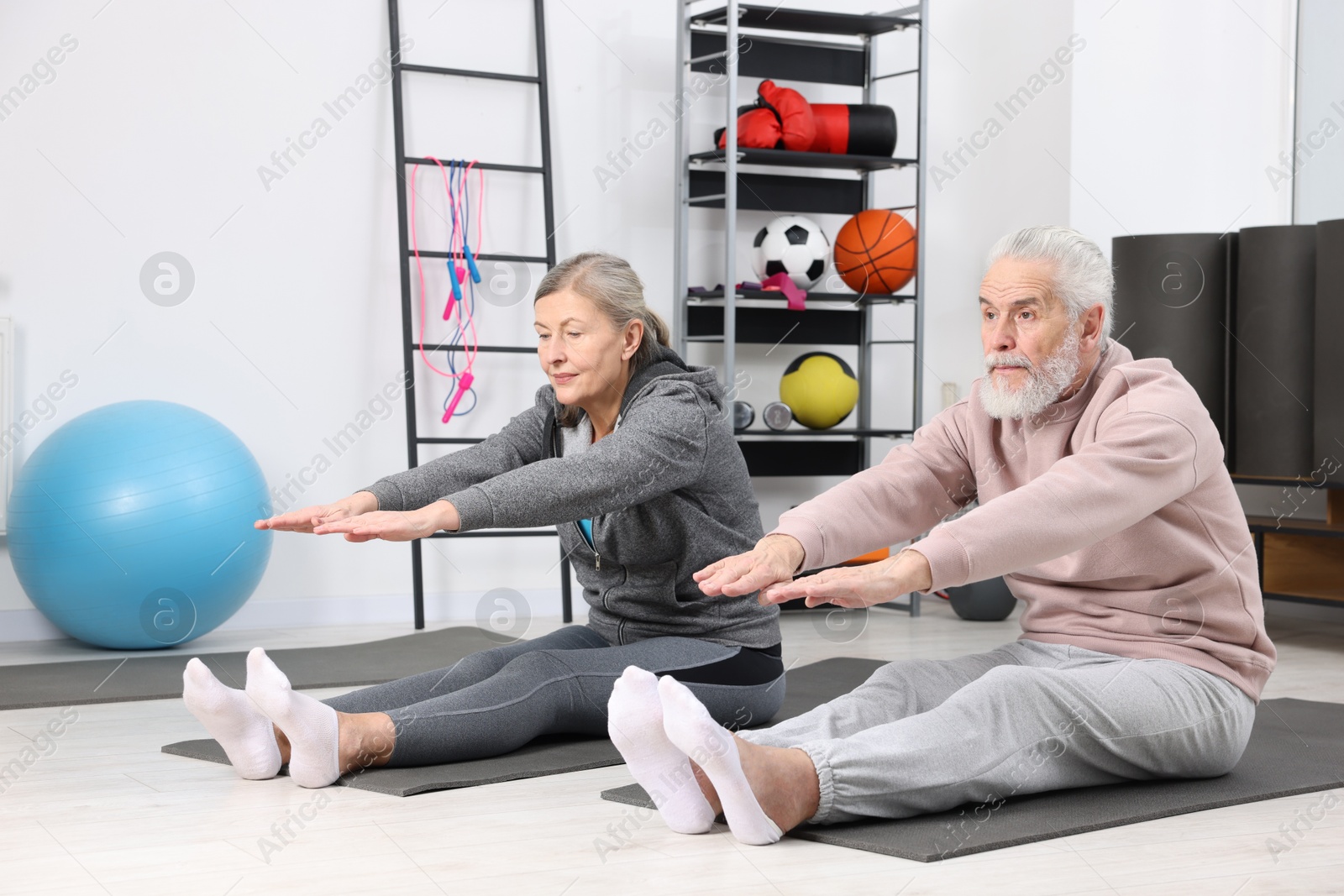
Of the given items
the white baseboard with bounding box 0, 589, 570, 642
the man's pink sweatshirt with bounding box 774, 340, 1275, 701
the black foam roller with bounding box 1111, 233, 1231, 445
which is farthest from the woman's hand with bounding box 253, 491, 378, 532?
the black foam roller with bounding box 1111, 233, 1231, 445

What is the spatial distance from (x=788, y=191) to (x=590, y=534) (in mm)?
2700

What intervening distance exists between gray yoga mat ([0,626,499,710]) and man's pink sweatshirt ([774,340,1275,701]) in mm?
1583

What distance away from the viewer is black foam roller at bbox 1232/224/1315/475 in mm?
3979

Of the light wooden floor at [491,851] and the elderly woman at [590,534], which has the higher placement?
the elderly woman at [590,534]

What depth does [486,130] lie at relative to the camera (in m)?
4.55

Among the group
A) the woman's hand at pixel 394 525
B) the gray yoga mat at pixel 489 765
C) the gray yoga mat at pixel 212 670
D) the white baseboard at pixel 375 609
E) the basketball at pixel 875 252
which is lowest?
the white baseboard at pixel 375 609

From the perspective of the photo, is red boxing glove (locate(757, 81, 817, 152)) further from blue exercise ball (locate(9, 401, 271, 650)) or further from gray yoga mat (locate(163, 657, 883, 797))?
gray yoga mat (locate(163, 657, 883, 797))

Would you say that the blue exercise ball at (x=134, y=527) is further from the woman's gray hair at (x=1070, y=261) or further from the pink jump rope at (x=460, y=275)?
the woman's gray hair at (x=1070, y=261)

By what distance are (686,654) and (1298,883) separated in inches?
39.7

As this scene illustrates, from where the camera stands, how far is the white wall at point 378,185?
4.01 meters

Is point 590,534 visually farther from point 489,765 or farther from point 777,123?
point 777,123

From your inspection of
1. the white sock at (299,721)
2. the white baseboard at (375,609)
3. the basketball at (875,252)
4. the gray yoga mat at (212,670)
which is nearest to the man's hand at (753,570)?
the white sock at (299,721)

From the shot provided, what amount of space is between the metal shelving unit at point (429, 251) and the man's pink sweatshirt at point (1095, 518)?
7.79 ft

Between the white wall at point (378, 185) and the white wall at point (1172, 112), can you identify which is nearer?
the white wall at point (378, 185)
